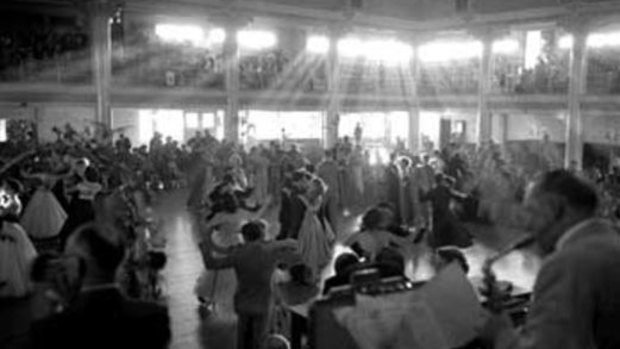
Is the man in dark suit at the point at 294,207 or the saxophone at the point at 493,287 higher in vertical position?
the saxophone at the point at 493,287

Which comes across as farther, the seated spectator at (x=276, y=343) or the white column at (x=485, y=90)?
the white column at (x=485, y=90)

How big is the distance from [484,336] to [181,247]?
979 centimetres

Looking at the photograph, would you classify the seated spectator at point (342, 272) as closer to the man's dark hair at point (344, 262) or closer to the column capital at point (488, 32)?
the man's dark hair at point (344, 262)

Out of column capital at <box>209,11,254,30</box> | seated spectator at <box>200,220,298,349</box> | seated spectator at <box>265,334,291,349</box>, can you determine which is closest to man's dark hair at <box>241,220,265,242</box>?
seated spectator at <box>200,220,298,349</box>

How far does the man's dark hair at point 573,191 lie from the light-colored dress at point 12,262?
7539 mm

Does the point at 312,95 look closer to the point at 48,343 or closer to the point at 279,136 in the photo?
the point at 279,136

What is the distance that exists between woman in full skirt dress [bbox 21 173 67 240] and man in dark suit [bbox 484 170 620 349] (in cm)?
1063

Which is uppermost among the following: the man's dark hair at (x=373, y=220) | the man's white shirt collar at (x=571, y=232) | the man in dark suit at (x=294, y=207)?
the man's white shirt collar at (x=571, y=232)

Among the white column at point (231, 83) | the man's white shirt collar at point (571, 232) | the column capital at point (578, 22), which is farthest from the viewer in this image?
the white column at point (231, 83)

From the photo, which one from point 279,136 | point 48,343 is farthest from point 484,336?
point 279,136

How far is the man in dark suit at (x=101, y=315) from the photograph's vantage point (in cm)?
256

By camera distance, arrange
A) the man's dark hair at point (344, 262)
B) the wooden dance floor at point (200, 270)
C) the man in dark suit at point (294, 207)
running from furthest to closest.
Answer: the man in dark suit at point (294, 207), the wooden dance floor at point (200, 270), the man's dark hair at point (344, 262)

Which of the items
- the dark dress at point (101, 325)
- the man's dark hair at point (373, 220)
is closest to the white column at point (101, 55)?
the man's dark hair at point (373, 220)

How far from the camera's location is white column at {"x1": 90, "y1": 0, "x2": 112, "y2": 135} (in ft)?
64.6
